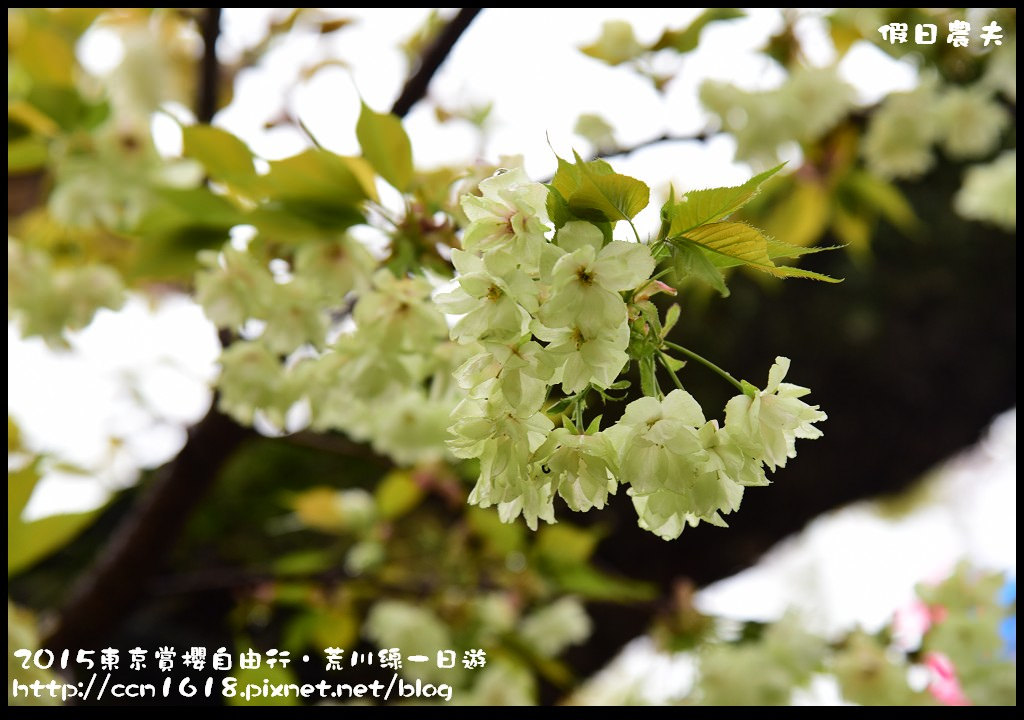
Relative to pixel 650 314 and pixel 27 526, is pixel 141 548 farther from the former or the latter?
pixel 650 314

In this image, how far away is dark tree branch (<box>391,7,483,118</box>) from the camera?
3.00 ft

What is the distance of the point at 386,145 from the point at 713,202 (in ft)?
1.21

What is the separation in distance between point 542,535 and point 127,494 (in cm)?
93

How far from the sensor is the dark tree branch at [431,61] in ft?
3.00

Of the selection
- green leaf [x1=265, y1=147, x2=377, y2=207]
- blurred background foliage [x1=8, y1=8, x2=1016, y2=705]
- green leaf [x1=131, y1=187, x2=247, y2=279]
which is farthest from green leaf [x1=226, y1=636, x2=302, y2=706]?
green leaf [x1=265, y1=147, x2=377, y2=207]

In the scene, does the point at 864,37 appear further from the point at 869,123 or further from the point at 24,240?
the point at 24,240

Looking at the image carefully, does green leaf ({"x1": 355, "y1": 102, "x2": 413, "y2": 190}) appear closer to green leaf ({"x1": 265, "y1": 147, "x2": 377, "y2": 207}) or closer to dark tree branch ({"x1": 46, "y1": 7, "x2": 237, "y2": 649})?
green leaf ({"x1": 265, "y1": 147, "x2": 377, "y2": 207})

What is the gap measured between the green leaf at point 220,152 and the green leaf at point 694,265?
0.43 metres

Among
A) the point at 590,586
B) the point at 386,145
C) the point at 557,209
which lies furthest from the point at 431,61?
the point at 590,586

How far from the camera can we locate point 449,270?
2.09 feet

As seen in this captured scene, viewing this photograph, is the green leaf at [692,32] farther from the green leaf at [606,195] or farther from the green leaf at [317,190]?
the green leaf at [606,195]

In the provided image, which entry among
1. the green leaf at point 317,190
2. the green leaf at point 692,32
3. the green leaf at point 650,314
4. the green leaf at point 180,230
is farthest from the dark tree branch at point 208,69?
the green leaf at point 650,314

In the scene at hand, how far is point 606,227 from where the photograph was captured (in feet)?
1.30
